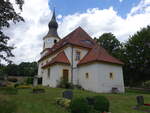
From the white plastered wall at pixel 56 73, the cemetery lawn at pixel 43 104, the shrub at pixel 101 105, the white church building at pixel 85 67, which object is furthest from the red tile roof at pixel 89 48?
the shrub at pixel 101 105

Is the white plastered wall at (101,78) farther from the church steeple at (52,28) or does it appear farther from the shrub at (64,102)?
the church steeple at (52,28)

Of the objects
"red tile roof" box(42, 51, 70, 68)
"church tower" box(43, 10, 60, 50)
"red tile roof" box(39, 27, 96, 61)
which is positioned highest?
"church tower" box(43, 10, 60, 50)

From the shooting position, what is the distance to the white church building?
19.7m

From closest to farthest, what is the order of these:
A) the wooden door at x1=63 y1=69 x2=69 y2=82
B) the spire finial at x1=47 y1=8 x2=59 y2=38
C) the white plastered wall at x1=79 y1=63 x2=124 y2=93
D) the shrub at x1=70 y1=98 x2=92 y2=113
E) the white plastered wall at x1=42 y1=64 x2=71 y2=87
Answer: the shrub at x1=70 y1=98 x2=92 y2=113 → the white plastered wall at x1=79 y1=63 x2=124 y2=93 → the white plastered wall at x1=42 y1=64 x2=71 y2=87 → the wooden door at x1=63 y1=69 x2=69 y2=82 → the spire finial at x1=47 y1=8 x2=59 y2=38

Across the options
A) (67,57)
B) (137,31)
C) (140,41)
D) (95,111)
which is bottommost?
(95,111)

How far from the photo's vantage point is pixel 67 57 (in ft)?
78.5

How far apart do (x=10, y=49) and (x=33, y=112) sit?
6519 millimetres

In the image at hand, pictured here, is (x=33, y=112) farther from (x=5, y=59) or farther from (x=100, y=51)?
(x=100, y=51)

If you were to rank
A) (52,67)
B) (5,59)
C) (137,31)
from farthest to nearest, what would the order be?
(137,31) < (52,67) < (5,59)

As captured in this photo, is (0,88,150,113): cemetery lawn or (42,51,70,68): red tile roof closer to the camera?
(0,88,150,113): cemetery lawn

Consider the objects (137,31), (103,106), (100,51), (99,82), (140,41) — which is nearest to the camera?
(103,106)

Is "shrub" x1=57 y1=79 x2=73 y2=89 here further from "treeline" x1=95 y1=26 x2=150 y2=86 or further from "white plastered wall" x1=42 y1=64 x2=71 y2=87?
"treeline" x1=95 y1=26 x2=150 y2=86

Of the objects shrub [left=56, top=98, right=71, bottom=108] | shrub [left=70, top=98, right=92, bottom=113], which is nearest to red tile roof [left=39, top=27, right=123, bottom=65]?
shrub [left=56, top=98, right=71, bottom=108]

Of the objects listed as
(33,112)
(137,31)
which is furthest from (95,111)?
(137,31)
